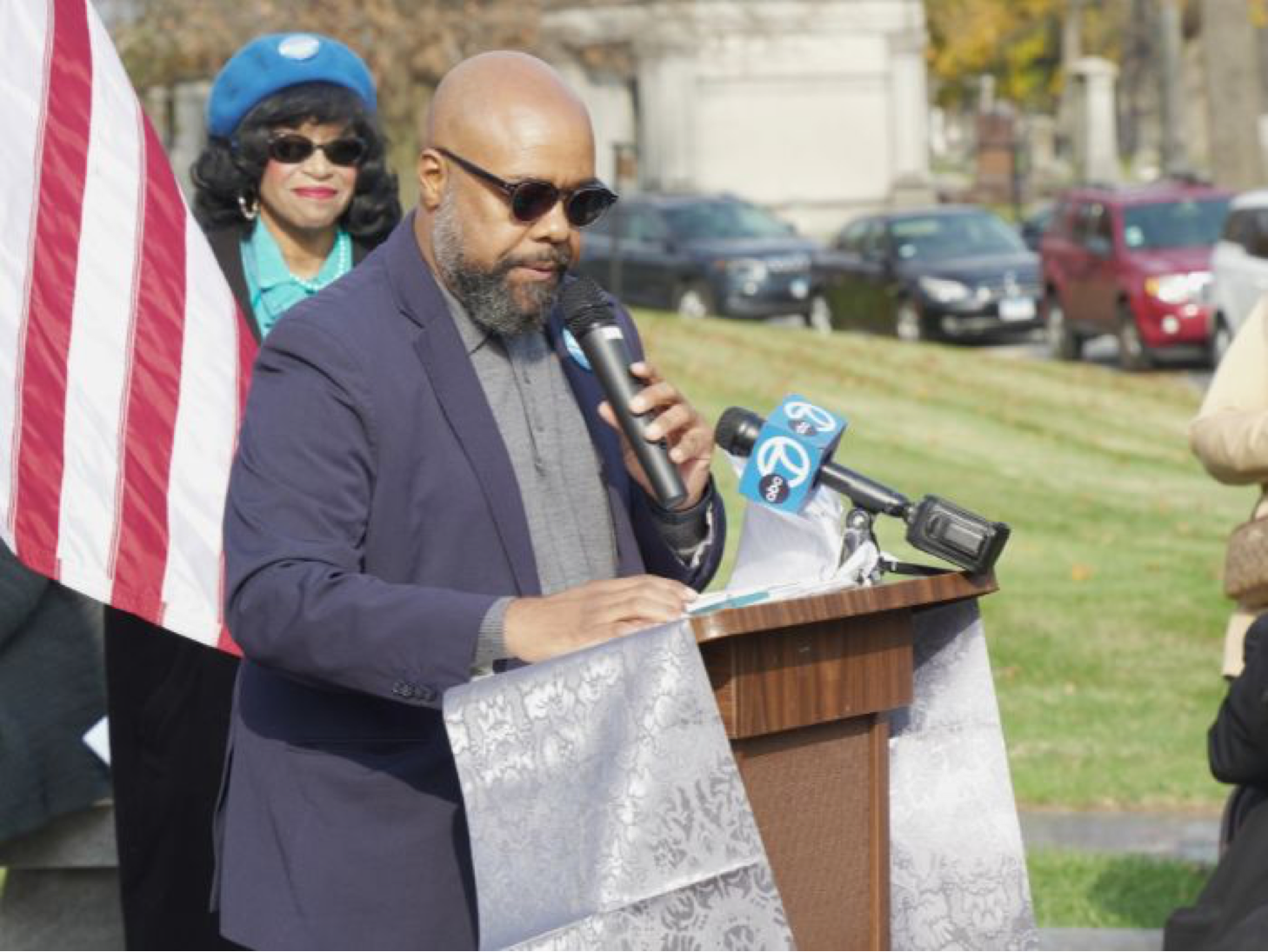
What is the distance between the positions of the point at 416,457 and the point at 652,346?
1942 centimetres

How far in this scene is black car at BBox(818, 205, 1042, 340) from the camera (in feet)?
89.8

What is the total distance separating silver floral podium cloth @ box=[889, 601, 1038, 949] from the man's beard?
65 cm

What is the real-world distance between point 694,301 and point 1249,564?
2425 centimetres

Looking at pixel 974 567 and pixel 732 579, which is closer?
pixel 974 567

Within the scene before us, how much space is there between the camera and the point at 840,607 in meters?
2.90

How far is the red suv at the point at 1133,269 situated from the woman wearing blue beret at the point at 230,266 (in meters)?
18.1

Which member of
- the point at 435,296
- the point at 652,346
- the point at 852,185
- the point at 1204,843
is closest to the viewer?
the point at 435,296

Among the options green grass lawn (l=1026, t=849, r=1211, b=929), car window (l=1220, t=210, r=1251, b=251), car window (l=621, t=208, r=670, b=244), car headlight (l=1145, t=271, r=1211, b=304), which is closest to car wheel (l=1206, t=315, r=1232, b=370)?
car window (l=1220, t=210, r=1251, b=251)

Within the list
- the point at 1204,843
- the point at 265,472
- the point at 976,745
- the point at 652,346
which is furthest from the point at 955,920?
the point at 652,346

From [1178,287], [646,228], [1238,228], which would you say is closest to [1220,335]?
[1238,228]

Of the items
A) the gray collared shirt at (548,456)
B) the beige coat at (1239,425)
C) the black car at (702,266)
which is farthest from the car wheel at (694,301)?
the gray collared shirt at (548,456)

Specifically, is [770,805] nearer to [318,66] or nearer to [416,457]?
[416,457]

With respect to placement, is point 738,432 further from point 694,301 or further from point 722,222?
point 722,222

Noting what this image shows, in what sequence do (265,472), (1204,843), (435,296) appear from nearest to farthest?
(265,472)
(435,296)
(1204,843)
